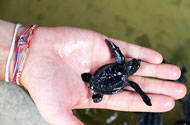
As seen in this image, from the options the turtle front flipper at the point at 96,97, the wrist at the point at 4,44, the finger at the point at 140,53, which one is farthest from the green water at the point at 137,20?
the turtle front flipper at the point at 96,97

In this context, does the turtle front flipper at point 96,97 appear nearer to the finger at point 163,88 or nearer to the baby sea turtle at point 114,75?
the baby sea turtle at point 114,75

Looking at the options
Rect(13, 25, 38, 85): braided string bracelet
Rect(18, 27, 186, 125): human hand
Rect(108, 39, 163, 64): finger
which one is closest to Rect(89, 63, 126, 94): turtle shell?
Rect(18, 27, 186, 125): human hand

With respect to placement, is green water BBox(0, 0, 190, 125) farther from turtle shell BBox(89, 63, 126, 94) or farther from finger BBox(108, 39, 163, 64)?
turtle shell BBox(89, 63, 126, 94)

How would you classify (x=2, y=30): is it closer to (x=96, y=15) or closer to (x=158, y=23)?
(x=96, y=15)

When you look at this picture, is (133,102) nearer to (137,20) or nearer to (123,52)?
(123,52)

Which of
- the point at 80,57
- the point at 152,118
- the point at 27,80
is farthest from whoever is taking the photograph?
the point at 152,118

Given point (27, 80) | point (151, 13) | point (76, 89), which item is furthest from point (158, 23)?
point (27, 80)
